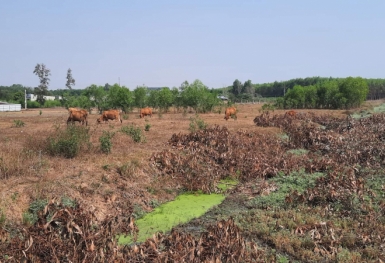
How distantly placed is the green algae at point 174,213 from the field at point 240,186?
0.91ft

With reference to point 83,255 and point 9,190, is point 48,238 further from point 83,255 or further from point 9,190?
point 9,190

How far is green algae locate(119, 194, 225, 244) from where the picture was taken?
7684mm

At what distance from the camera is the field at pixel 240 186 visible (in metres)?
6.44

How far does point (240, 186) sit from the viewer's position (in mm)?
10867

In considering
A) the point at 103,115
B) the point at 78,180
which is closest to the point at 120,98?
the point at 103,115

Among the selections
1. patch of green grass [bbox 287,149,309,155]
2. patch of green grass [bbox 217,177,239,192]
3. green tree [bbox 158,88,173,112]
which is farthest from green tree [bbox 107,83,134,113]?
patch of green grass [bbox 217,177,239,192]

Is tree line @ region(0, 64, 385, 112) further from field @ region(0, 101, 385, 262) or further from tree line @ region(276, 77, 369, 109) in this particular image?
field @ region(0, 101, 385, 262)

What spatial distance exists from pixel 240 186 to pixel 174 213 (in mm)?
2699

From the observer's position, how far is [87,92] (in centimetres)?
4284

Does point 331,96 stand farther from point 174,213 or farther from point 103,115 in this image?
point 174,213

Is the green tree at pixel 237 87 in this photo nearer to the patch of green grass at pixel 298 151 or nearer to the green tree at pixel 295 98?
the green tree at pixel 295 98

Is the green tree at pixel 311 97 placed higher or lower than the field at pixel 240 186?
higher

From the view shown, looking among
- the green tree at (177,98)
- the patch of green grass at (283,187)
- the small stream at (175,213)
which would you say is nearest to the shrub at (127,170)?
the small stream at (175,213)

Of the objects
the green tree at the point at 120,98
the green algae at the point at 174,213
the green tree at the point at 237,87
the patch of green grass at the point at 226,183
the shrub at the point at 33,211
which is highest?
the green tree at the point at 237,87
